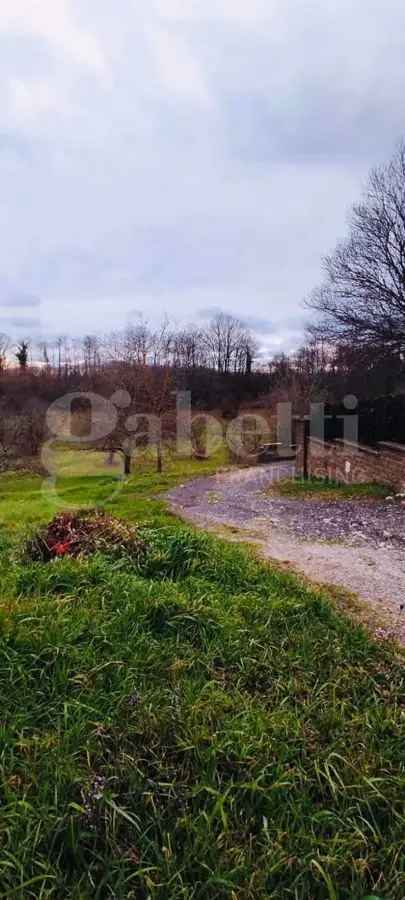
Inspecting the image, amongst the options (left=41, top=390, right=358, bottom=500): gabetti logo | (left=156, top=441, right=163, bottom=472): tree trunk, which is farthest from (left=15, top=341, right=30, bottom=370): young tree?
(left=156, top=441, right=163, bottom=472): tree trunk

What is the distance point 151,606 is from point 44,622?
614 mm

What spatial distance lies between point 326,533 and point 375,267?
37.8 feet

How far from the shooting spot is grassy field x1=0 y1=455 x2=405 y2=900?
1.41m

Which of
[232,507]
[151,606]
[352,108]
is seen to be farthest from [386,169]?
[151,606]

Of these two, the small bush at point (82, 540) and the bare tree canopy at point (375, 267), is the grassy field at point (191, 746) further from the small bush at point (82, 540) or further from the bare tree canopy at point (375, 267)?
the bare tree canopy at point (375, 267)

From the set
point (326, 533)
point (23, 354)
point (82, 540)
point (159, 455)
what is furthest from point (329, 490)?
point (23, 354)

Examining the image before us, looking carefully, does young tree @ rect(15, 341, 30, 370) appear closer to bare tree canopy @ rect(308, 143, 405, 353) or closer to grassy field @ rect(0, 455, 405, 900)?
bare tree canopy @ rect(308, 143, 405, 353)

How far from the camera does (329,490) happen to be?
30.5 feet

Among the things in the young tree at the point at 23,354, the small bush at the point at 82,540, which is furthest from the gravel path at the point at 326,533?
the young tree at the point at 23,354

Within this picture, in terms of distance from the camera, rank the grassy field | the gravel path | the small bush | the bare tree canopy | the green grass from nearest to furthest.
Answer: the grassy field
the small bush
the gravel path
the green grass
the bare tree canopy

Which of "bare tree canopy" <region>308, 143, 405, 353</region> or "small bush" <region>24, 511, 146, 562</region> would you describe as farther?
"bare tree canopy" <region>308, 143, 405, 353</region>

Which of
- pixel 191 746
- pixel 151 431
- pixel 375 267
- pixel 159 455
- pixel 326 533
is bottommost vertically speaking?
pixel 326 533

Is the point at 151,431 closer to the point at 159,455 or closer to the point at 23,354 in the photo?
the point at 159,455

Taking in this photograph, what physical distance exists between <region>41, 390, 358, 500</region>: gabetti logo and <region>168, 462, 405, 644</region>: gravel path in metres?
2.73
